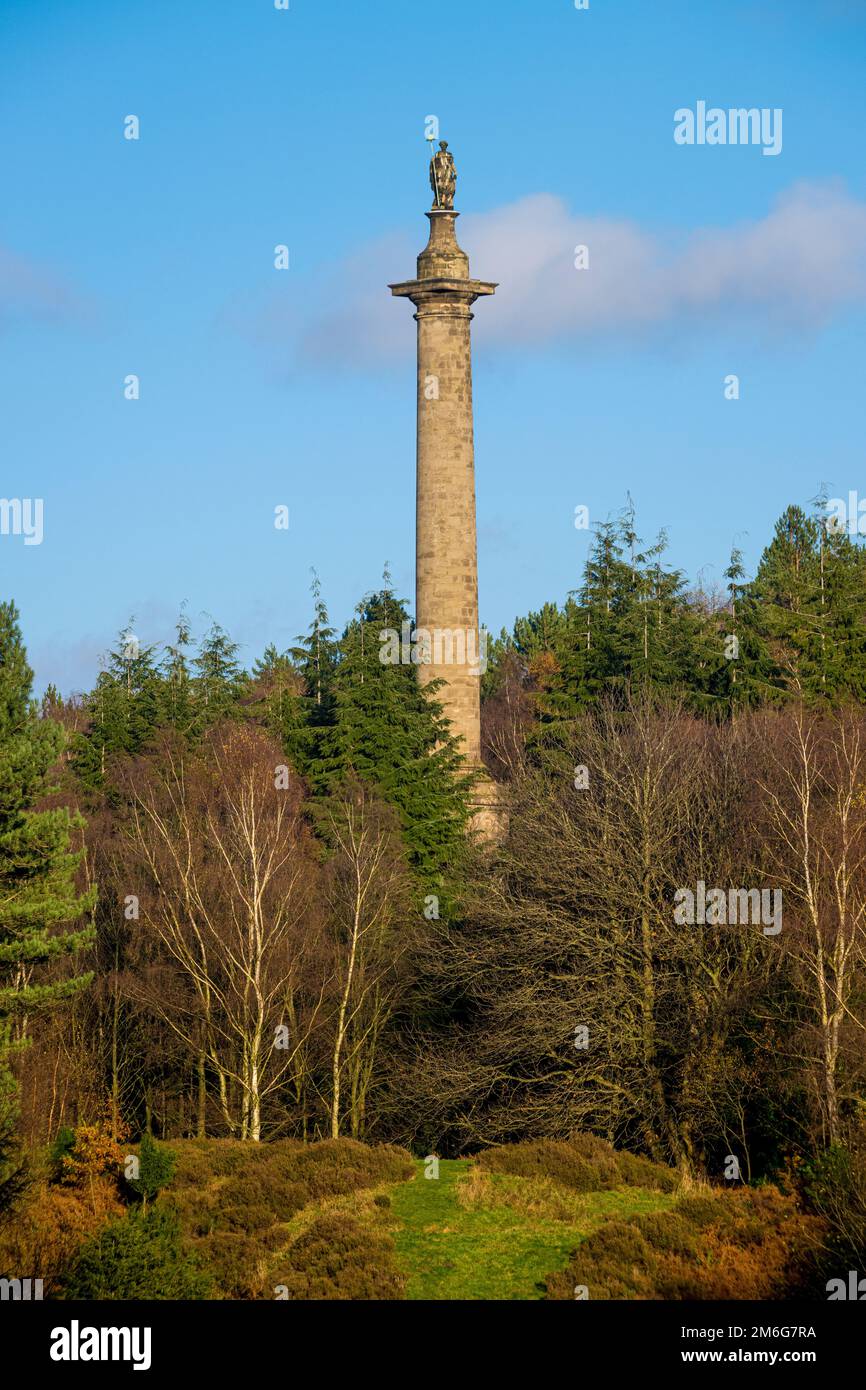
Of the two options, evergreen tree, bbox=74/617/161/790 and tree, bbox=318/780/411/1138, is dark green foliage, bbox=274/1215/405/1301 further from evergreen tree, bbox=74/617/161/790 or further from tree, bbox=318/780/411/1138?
evergreen tree, bbox=74/617/161/790

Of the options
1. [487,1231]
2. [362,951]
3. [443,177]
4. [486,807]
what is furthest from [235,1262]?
[443,177]

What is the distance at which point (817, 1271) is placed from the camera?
25.2 metres

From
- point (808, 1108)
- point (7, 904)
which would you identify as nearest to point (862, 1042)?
point (808, 1108)

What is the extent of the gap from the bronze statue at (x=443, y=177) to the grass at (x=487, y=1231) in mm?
31413

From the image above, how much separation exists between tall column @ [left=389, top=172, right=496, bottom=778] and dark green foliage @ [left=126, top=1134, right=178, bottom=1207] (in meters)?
24.1

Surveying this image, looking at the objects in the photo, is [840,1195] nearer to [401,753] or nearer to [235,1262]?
[235,1262]

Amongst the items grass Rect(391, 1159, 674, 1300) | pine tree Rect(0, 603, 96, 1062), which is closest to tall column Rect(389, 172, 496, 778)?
pine tree Rect(0, 603, 96, 1062)

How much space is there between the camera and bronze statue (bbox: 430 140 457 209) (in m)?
54.2

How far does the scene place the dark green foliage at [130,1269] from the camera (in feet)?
72.6

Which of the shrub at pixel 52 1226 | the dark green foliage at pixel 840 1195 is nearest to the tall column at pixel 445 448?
the shrub at pixel 52 1226

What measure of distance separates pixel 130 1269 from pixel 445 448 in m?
33.0

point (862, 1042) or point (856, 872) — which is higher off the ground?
point (856, 872)
